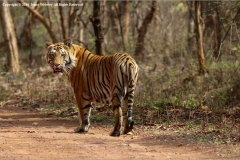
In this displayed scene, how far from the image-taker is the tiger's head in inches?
363

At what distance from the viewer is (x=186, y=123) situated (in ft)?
31.4

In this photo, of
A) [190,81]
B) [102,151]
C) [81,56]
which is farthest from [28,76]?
[102,151]

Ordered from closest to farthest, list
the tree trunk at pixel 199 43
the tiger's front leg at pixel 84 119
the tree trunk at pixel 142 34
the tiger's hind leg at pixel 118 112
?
the tiger's hind leg at pixel 118 112 < the tiger's front leg at pixel 84 119 < the tree trunk at pixel 199 43 < the tree trunk at pixel 142 34

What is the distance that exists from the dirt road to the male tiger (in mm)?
457

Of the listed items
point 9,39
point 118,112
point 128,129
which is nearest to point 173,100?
point 128,129

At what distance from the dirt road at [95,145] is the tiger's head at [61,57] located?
3.96ft

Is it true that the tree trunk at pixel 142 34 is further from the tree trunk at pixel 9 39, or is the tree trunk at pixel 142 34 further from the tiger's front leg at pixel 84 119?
the tiger's front leg at pixel 84 119

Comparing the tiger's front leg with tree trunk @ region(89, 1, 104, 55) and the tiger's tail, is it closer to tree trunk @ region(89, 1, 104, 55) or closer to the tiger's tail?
the tiger's tail

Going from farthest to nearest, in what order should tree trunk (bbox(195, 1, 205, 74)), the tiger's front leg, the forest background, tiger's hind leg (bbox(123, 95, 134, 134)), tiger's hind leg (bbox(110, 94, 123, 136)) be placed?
tree trunk (bbox(195, 1, 205, 74))
the forest background
the tiger's front leg
tiger's hind leg (bbox(110, 94, 123, 136))
tiger's hind leg (bbox(123, 95, 134, 134))

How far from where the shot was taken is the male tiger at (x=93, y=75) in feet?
28.2

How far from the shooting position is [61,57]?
9.30 m

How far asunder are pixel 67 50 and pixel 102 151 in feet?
9.16

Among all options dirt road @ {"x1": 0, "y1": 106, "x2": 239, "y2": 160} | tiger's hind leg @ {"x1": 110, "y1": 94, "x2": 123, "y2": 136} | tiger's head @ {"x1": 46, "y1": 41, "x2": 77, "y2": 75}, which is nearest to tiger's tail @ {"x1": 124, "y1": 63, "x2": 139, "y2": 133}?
tiger's hind leg @ {"x1": 110, "y1": 94, "x2": 123, "y2": 136}

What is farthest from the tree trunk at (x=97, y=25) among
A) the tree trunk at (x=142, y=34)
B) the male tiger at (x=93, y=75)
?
the tree trunk at (x=142, y=34)
